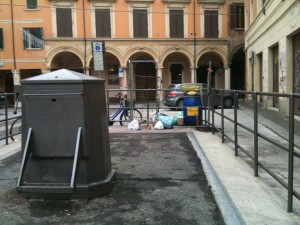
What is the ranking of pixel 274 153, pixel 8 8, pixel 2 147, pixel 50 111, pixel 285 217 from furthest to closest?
1. pixel 8 8
2. pixel 2 147
3. pixel 274 153
4. pixel 50 111
5. pixel 285 217

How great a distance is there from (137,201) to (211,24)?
2973cm

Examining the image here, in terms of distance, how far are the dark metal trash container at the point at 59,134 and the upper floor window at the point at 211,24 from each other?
28989 mm

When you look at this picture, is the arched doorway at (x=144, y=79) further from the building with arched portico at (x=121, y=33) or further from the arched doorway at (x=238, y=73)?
the arched doorway at (x=238, y=73)

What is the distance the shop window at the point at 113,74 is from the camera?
111 ft

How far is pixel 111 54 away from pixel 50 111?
27.9 metres

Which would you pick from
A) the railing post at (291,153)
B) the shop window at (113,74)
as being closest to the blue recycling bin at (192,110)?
the railing post at (291,153)

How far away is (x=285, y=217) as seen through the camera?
3.99m

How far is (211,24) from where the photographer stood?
106ft

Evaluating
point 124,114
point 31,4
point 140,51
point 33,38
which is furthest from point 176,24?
point 124,114

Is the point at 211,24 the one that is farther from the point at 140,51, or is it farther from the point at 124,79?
the point at 124,79

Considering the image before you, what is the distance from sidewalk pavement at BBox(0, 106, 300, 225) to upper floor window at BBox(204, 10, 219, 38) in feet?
84.6

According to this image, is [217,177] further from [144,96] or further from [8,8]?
[8,8]

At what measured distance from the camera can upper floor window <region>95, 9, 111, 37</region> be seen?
1226 inches

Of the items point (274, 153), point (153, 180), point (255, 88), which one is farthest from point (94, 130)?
point (255, 88)
